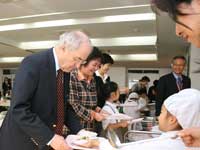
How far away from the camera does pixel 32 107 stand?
1.51 metres

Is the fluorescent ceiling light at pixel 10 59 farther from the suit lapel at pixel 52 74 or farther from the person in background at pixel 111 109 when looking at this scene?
the suit lapel at pixel 52 74

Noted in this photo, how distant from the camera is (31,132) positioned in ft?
4.78

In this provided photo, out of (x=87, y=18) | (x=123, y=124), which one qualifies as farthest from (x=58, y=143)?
(x=87, y=18)

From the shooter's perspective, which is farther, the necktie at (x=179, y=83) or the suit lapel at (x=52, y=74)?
the necktie at (x=179, y=83)

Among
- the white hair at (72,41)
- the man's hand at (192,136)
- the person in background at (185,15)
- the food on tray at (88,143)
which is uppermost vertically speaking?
→ the white hair at (72,41)

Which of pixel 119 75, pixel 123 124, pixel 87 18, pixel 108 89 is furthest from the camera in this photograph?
pixel 119 75

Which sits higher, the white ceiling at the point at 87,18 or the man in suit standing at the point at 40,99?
the white ceiling at the point at 87,18

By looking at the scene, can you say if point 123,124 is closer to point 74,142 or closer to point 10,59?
point 74,142

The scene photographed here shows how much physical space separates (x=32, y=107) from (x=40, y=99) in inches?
2.1

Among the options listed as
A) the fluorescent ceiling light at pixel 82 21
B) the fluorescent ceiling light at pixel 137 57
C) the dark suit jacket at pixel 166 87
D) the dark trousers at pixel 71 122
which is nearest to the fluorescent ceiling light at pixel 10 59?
the fluorescent ceiling light at pixel 137 57

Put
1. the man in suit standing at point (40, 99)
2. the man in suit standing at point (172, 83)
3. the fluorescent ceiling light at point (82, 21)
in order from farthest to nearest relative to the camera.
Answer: the fluorescent ceiling light at point (82, 21)
the man in suit standing at point (172, 83)
the man in suit standing at point (40, 99)

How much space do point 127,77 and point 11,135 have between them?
1257 cm

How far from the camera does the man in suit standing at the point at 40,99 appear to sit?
4.73ft

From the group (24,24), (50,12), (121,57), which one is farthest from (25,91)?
(121,57)
